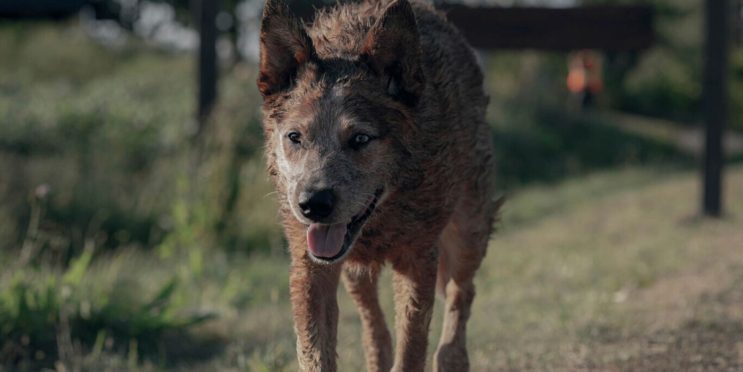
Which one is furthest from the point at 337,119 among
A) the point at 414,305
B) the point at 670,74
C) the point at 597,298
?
the point at 670,74

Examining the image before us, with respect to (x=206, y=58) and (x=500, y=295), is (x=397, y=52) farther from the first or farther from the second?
(x=206, y=58)

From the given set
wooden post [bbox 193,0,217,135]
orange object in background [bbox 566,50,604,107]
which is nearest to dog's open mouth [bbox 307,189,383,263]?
wooden post [bbox 193,0,217,135]

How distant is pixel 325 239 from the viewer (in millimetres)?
3963

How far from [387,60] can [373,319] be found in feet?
4.80

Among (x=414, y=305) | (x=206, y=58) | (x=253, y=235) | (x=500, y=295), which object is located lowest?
(x=253, y=235)

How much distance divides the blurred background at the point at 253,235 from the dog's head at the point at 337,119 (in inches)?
56.9

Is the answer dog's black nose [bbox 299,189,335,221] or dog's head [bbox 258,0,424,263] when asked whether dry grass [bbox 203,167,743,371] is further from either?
dog's black nose [bbox 299,189,335,221]

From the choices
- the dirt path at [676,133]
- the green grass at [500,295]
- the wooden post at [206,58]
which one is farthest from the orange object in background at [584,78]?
the wooden post at [206,58]

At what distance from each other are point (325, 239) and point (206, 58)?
6.95 m

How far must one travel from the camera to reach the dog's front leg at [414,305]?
4461mm

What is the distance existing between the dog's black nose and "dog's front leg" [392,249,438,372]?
75cm

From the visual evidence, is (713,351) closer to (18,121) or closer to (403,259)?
(403,259)

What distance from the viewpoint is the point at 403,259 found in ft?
14.7

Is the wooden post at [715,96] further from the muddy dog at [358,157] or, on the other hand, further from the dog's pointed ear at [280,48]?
the dog's pointed ear at [280,48]
